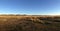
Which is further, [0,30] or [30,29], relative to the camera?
[30,29]

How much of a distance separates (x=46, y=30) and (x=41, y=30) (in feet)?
0.80

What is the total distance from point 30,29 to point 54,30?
3.84 feet

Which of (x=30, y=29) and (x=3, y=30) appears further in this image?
(x=30, y=29)

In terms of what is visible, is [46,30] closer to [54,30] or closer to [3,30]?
[54,30]

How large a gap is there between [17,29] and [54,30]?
1790mm

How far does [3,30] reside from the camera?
5.00 metres

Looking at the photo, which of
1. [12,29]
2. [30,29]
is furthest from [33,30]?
[12,29]

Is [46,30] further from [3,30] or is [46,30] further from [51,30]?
[3,30]

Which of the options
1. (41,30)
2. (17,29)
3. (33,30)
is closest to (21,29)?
(17,29)

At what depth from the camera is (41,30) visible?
526 centimetres

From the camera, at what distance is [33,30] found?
17.1ft

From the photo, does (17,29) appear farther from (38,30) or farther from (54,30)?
(54,30)

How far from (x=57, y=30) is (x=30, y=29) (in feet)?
4.30

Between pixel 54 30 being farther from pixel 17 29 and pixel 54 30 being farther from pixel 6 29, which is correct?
pixel 6 29
